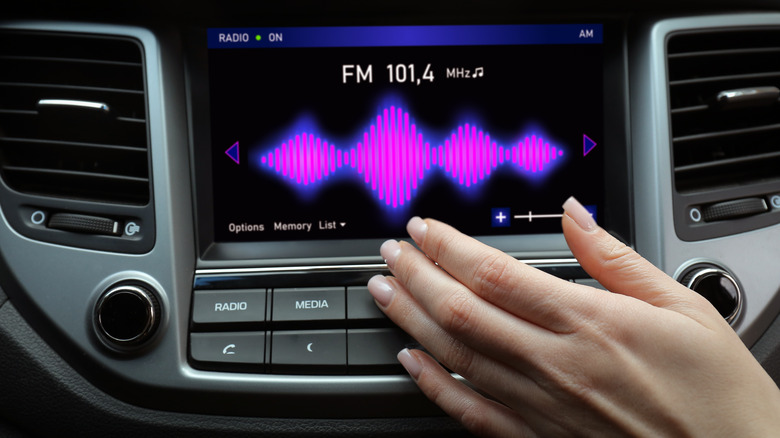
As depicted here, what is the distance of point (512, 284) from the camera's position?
76 cm

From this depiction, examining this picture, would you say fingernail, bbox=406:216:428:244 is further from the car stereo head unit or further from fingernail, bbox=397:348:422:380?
fingernail, bbox=397:348:422:380

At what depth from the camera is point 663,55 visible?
97 centimetres

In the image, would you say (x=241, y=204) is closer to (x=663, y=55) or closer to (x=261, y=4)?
(x=261, y=4)

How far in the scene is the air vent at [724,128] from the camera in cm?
98

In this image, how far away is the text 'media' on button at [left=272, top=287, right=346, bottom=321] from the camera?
3.00 feet

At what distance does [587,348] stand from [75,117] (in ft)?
2.75

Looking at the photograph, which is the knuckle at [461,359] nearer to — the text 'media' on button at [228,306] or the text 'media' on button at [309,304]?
the text 'media' on button at [309,304]

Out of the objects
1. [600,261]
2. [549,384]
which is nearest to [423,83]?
[600,261]

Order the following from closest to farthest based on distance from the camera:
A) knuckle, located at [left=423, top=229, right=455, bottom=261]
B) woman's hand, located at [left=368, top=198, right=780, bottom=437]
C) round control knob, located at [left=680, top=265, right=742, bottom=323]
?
woman's hand, located at [left=368, top=198, right=780, bottom=437], knuckle, located at [left=423, top=229, right=455, bottom=261], round control knob, located at [left=680, top=265, right=742, bottom=323]

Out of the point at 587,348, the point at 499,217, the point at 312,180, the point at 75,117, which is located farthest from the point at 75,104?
the point at 587,348

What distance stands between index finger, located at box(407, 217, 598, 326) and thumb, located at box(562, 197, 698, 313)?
0.07 metres

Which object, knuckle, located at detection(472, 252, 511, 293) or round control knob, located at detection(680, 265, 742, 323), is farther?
round control knob, located at detection(680, 265, 742, 323)

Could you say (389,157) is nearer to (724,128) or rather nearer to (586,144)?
(586,144)

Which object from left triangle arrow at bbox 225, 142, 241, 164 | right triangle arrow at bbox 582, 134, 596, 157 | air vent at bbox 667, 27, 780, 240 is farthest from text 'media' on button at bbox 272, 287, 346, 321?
air vent at bbox 667, 27, 780, 240
